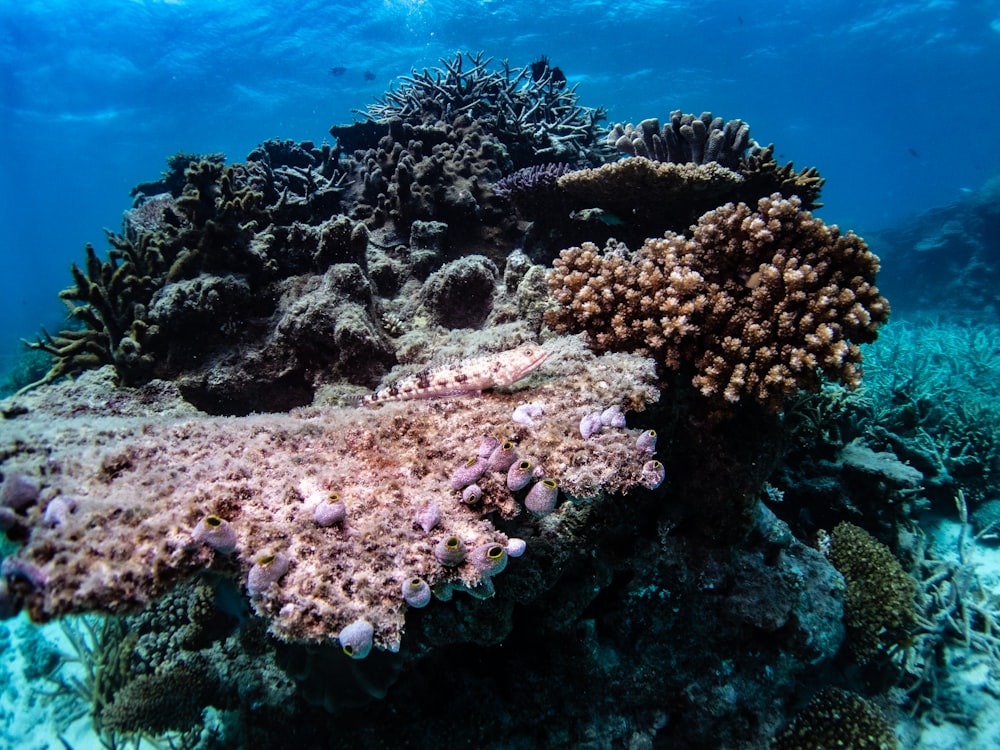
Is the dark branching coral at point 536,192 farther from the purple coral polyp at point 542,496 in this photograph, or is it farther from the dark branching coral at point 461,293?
the purple coral polyp at point 542,496

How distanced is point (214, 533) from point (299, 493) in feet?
1.37

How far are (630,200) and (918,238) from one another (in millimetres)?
26605

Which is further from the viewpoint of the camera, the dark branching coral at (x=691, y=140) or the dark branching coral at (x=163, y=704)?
the dark branching coral at (x=691, y=140)

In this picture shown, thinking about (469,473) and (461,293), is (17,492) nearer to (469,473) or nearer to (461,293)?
(469,473)

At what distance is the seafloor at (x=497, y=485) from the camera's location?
2.06 m

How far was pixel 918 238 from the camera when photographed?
917 inches

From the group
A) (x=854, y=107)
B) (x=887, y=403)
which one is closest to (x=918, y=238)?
(x=887, y=403)

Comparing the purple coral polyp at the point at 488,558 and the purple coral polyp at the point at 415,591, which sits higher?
the purple coral polyp at the point at 488,558

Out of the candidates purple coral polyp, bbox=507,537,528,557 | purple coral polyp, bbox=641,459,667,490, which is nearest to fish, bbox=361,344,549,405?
purple coral polyp, bbox=641,459,667,490

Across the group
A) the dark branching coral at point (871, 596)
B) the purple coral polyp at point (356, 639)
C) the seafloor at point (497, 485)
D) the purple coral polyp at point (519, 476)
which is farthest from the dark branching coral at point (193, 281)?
the dark branching coral at point (871, 596)

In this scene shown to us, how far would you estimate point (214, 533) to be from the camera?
1.85m

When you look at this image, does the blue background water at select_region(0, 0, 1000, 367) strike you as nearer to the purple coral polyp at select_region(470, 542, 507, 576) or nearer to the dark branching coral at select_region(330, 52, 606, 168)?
the dark branching coral at select_region(330, 52, 606, 168)

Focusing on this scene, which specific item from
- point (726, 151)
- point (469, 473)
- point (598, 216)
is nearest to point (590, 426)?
point (469, 473)

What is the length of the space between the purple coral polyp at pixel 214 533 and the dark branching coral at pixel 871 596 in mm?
5414
